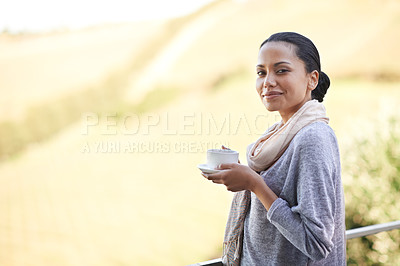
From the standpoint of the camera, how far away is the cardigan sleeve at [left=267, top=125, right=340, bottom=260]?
0.70 metres

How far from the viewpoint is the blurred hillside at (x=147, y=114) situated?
3455mm

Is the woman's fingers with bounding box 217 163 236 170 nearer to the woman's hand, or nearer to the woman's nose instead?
the woman's hand

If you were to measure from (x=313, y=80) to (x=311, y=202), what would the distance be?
0.29 m

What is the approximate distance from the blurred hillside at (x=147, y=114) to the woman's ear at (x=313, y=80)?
8.17 ft

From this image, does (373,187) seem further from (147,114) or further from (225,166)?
(225,166)

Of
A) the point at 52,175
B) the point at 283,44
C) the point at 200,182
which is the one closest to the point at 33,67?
the point at 52,175

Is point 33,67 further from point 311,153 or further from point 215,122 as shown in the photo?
point 311,153

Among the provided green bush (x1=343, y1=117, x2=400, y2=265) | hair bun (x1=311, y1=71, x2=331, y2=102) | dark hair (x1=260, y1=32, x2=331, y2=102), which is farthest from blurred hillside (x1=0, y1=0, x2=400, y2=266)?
dark hair (x1=260, y1=32, x2=331, y2=102)

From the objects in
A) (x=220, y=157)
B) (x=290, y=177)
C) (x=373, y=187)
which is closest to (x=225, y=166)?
(x=220, y=157)

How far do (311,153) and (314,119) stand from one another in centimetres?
10

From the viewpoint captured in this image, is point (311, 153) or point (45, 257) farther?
point (45, 257)

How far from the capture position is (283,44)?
2.65 feet

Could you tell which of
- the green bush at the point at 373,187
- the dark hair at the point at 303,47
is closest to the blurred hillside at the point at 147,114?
the green bush at the point at 373,187

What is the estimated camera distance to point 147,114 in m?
4.12
